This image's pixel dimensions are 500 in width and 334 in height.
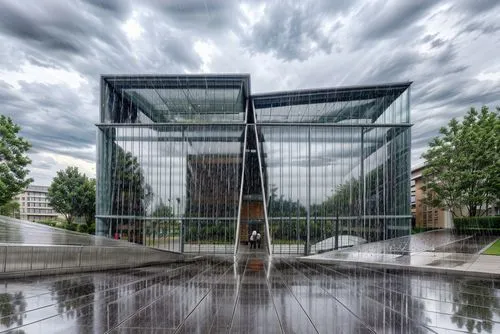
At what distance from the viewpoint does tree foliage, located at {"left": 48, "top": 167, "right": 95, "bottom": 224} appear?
4575 cm

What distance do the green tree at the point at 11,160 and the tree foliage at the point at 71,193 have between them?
17.3 m

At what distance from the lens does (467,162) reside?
1348 inches

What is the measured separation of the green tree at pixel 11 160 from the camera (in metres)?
27.8

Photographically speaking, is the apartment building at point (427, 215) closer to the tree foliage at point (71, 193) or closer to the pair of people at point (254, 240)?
the pair of people at point (254, 240)

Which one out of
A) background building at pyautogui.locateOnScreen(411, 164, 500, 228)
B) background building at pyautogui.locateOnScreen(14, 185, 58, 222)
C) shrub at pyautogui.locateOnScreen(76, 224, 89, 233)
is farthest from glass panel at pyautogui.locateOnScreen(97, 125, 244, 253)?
background building at pyautogui.locateOnScreen(14, 185, 58, 222)

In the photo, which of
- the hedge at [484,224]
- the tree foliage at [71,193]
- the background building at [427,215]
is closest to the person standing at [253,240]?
the hedge at [484,224]

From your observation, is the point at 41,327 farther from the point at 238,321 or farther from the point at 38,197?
the point at 38,197

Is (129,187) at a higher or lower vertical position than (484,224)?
higher

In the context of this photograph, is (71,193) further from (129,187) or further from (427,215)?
(427,215)

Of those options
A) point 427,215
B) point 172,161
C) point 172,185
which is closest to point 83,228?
point 172,185

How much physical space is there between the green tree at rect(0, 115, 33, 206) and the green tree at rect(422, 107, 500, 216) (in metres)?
38.3

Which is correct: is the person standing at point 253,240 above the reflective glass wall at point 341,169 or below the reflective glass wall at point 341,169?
below

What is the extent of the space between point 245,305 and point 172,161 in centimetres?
2666

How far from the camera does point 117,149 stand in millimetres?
33438
